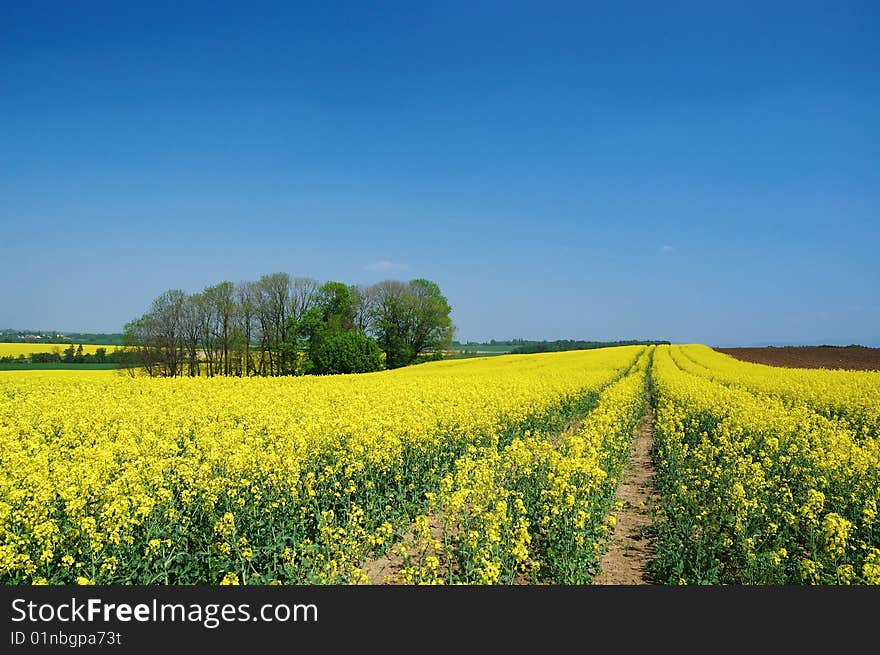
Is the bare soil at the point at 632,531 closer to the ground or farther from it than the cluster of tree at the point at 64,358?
closer to the ground

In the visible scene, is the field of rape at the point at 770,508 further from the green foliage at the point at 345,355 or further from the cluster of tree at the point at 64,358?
→ the cluster of tree at the point at 64,358

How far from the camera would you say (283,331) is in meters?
58.1

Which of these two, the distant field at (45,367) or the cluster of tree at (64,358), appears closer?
the distant field at (45,367)

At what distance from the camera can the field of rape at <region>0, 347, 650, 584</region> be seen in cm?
566

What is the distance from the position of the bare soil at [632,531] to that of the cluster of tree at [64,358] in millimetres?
65275

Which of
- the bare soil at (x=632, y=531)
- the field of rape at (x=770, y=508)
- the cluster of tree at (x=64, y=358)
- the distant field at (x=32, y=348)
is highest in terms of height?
the distant field at (x=32, y=348)

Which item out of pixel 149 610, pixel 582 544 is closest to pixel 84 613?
pixel 149 610

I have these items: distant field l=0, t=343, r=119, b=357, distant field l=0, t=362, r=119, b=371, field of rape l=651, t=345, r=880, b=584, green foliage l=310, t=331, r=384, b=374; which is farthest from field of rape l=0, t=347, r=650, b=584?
distant field l=0, t=343, r=119, b=357

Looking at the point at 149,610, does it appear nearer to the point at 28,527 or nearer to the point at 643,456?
the point at 28,527

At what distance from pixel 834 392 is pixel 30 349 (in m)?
93.0

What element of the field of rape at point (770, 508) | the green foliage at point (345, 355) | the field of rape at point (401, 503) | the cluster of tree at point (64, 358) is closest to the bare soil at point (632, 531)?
the field of rape at point (401, 503)

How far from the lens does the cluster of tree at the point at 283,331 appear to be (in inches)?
2068

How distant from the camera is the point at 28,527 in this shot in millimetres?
5754

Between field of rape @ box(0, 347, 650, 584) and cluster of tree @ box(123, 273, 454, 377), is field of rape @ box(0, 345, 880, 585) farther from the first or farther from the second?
cluster of tree @ box(123, 273, 454, 377)
